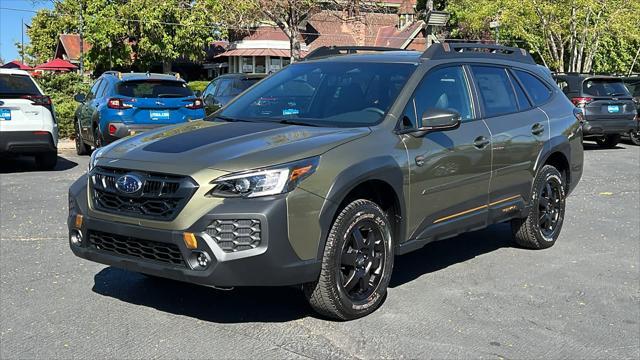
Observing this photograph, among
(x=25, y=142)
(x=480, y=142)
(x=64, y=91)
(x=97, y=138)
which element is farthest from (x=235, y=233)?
(x=64, y=91)

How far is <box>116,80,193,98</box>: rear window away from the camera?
12.3 meters

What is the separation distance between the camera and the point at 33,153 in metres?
11.3

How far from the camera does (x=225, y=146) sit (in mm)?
4488

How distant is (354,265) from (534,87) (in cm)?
332

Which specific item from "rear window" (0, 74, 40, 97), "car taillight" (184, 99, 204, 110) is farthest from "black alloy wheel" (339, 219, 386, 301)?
"car taillight" (184, 99, 204, 110)

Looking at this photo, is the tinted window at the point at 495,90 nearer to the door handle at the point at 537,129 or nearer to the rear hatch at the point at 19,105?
the door handle at the point at 537,129

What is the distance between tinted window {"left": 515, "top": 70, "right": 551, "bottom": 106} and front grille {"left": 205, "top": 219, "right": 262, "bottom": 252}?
3.74m

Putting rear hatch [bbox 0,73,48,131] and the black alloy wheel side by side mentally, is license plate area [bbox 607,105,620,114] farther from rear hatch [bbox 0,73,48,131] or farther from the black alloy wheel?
the black alloy wheel

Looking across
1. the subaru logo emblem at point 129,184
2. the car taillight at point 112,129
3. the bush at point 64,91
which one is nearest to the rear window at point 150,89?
the car taillight at point 112,129

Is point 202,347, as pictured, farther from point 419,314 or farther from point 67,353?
point 419,314

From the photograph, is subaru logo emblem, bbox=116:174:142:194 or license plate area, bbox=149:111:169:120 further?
license plate area, bbox=149:111:169:120

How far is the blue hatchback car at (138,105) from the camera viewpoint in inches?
474

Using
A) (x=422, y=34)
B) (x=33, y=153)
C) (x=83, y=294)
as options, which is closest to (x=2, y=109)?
(x=33, y=153)

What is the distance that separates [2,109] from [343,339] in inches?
323
